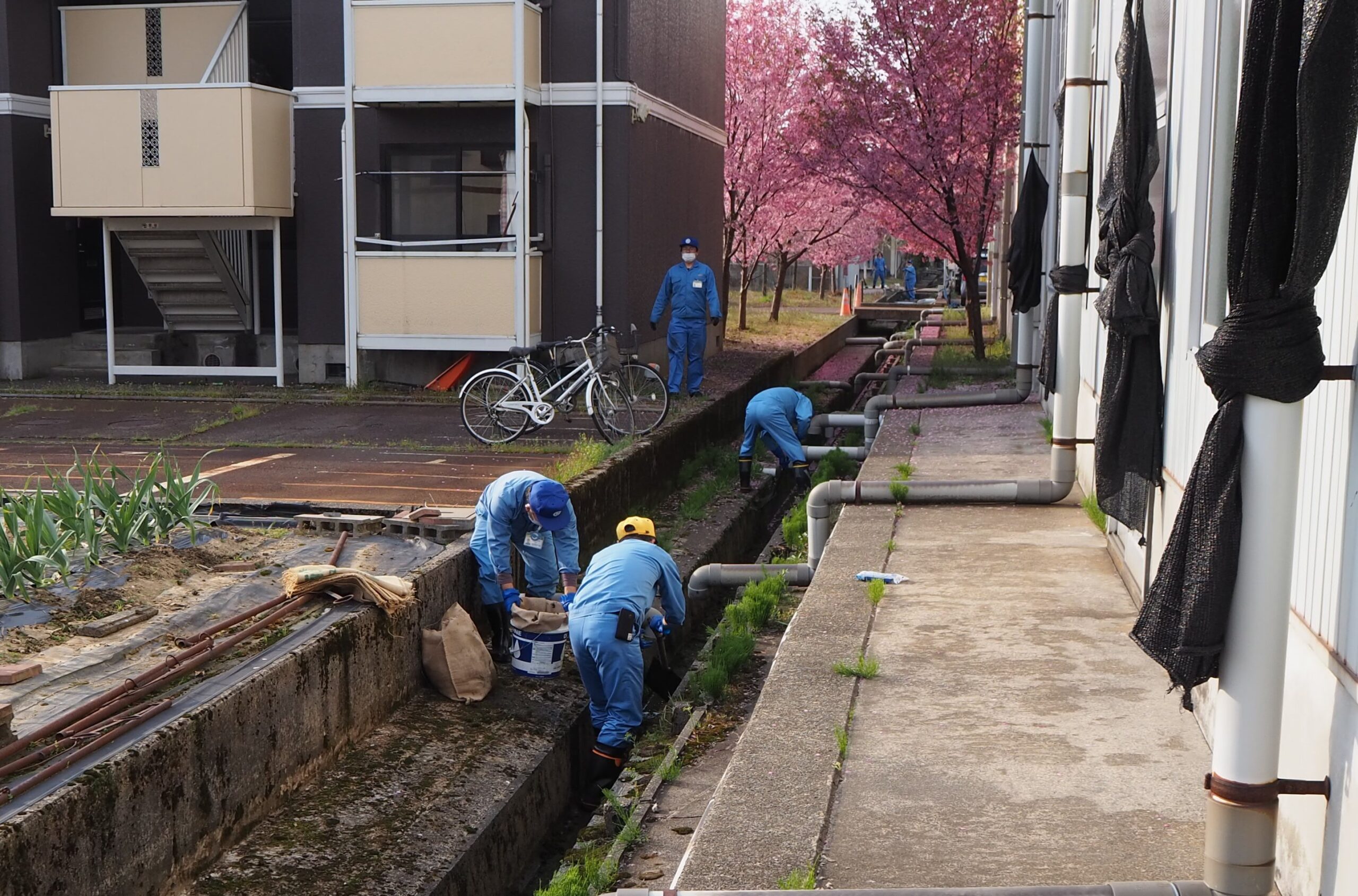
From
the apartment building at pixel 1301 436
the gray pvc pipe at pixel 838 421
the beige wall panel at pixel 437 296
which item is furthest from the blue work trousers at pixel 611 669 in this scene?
the beige wall panel at pixel 437 296

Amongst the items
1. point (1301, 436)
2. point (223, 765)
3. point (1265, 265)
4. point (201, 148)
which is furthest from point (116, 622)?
point (201, 148)

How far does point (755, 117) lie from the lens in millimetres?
29859

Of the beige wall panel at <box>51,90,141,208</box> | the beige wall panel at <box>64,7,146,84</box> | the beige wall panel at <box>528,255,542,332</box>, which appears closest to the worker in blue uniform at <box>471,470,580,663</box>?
the beige wall panel at <box>528,255,542,332</box>

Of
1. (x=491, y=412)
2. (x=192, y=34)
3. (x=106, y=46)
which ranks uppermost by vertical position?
(x=192, y=34)

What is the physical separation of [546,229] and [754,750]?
1317cm

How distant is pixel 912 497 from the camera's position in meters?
9.09

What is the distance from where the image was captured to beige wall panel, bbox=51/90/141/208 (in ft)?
54.7

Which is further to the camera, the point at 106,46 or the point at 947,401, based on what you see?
the point at 106,46

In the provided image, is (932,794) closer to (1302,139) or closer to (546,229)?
(1302,139)

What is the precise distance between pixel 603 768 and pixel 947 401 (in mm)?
7018

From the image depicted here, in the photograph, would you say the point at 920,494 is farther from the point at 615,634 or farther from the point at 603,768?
the point at 603,768

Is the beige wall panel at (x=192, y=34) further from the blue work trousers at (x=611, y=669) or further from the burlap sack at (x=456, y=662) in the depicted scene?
the blue work trousers at (x=611, y=669)

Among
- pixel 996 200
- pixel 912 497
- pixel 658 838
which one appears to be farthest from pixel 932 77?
pixel 658 838

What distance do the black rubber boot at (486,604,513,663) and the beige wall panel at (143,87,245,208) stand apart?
31.0 ft
